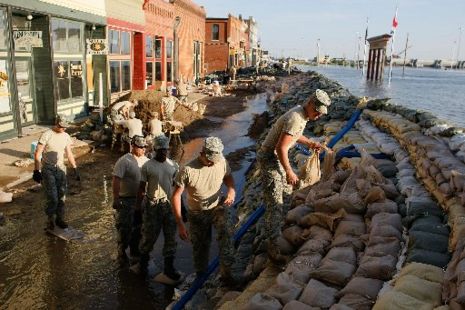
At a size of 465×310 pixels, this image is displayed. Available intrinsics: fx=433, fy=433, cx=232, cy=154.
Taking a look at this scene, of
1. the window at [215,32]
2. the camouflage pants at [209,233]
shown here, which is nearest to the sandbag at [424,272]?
the camouflage pants at [209,233]

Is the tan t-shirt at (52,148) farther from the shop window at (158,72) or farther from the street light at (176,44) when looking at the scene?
the street light at (176,44)

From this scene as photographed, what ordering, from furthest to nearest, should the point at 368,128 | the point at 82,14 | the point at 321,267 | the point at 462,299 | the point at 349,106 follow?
the point at 82,14 → the point at 349,106 → the point at 368,128 → the point at 321,267 → the point at 462,299

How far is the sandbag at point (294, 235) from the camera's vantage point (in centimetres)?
539

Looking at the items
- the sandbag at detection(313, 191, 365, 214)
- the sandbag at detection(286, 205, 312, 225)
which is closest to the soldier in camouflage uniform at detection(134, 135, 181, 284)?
the sandbag at detection(286, 205, 312, 225)

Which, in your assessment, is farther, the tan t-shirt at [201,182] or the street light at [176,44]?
the street light at [176,44]

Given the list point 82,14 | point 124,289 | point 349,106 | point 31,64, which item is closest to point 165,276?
point 124,289

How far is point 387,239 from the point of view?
453 cm

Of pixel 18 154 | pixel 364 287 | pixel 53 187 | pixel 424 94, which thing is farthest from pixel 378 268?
A: pixel 424 94

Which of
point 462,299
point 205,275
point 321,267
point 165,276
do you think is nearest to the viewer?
point 462,299

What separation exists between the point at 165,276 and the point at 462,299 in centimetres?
→ 387

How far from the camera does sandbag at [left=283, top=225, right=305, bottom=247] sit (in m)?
5.39

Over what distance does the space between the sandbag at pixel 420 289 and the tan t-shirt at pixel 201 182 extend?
7.36 ft

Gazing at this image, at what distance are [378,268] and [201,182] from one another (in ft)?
6.84

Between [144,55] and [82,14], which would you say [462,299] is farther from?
[144,55]
